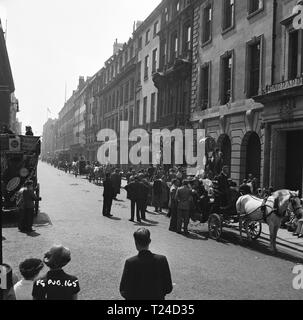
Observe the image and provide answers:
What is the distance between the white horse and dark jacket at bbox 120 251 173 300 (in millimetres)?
6364

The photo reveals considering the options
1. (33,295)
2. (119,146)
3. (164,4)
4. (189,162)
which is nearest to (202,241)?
(33,295)

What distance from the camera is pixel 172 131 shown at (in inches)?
1159

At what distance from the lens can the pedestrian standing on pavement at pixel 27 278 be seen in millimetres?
3945

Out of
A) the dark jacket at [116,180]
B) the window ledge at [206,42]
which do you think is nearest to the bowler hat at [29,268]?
the dark jacket at [116,180]

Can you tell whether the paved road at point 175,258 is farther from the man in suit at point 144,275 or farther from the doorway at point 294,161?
the doorway at point 294,161

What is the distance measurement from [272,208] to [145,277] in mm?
6910

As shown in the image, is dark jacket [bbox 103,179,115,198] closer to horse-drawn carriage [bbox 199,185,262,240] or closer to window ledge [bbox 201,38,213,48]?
horse-drawn carriage [bbox 199,185,262,240]

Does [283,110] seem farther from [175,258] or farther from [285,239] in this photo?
[175,258]

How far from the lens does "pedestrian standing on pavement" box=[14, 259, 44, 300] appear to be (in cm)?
395

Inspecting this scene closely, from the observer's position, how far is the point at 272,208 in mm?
10258

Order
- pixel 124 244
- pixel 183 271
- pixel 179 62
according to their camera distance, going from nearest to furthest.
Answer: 1. pixel 183 271
2. pixel 124 244
3. pixel 179 62

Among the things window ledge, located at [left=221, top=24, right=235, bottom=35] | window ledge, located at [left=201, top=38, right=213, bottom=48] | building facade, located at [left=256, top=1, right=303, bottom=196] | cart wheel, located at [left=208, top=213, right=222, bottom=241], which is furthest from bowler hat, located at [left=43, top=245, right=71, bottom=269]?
window ledge, located at [left=201, top=38, right=213, bottom=48]

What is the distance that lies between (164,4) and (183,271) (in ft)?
101

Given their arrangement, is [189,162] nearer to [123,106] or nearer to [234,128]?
[234,128]
